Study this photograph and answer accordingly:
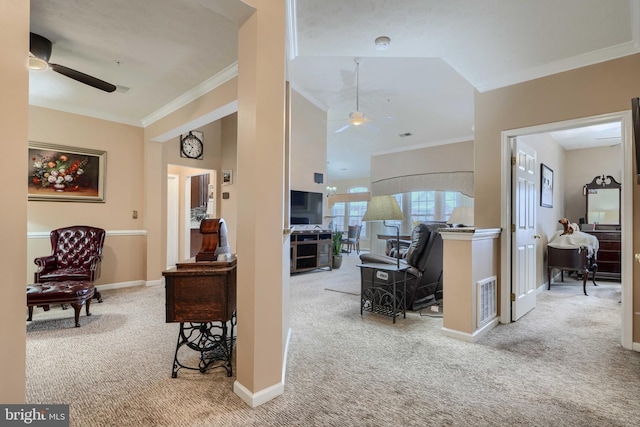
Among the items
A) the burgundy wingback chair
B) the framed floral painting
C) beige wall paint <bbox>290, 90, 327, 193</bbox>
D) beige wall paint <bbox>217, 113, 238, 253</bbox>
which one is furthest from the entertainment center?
the framed floral painting

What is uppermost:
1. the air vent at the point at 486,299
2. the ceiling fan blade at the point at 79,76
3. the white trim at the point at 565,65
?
the white trim at the point at 565,65

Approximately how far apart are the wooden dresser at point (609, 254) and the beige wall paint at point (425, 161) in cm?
262

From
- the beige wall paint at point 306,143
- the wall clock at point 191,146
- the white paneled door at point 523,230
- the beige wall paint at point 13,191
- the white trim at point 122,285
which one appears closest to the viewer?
the beige wall paint at point 13,191

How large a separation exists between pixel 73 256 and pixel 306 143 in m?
4.01

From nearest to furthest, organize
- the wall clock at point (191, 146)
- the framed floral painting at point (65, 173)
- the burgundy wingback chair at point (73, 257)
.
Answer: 1. the burgundy wingback chair at point (73, 257)
2. the framed floral painting at point (65, 173)
3. the wall clock at point (191, 146)

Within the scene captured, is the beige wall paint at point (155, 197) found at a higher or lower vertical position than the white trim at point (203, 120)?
lower

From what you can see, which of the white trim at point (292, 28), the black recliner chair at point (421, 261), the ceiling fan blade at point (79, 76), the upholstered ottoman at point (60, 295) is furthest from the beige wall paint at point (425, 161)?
the upholstered ottoman at point (60, 295)

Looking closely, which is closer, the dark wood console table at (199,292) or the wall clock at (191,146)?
the dark wood console table at (199,292)

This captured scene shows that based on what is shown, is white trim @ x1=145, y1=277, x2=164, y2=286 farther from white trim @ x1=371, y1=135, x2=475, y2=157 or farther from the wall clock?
white trim @ x1=371, y1=135, x2=475, y2=157

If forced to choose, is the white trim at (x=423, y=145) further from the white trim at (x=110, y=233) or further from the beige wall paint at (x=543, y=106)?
the white trim at (x=110, y=233)

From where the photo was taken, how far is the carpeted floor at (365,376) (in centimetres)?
162

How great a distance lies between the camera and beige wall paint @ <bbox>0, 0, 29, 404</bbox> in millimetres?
969

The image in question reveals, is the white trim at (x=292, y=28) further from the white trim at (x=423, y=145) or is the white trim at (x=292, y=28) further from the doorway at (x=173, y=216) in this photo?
the white trim at (x=423, y=145)

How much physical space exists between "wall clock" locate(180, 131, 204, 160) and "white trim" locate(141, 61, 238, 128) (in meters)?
0.63
